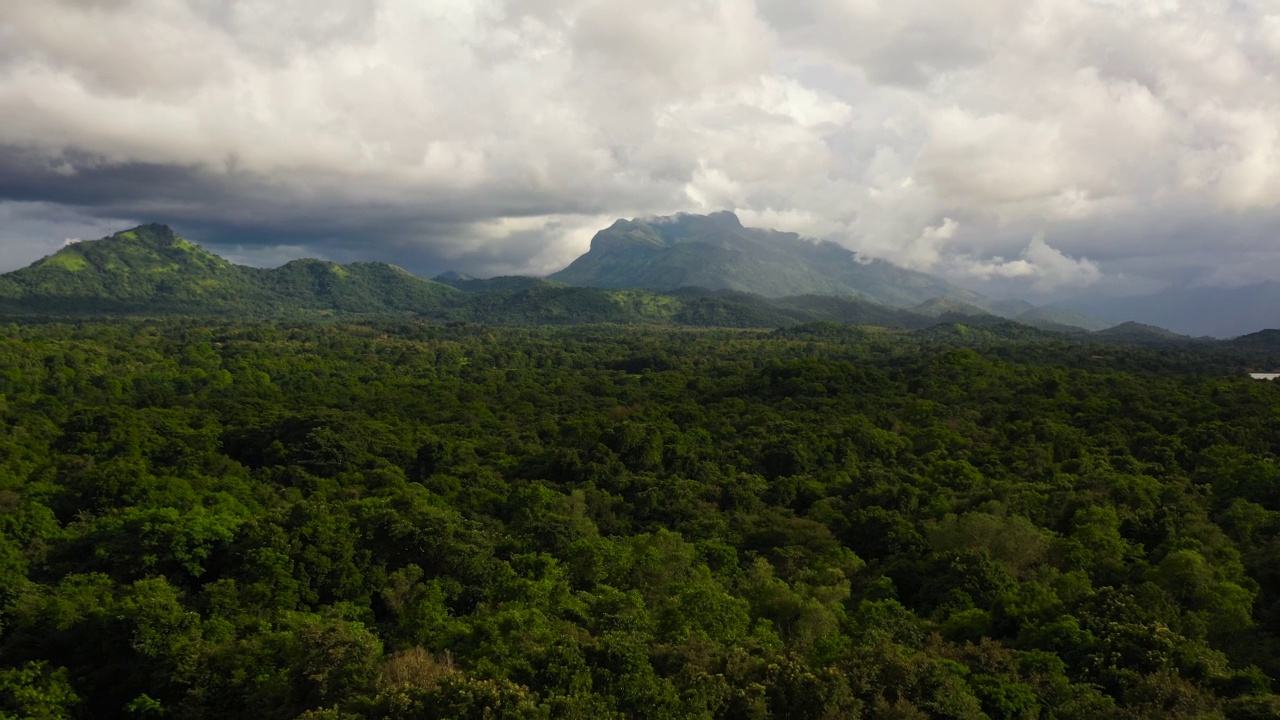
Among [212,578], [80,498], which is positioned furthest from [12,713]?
[80,498]

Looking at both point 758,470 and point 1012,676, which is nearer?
point 1012,676

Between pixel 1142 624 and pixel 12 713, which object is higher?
pixel 1142 624

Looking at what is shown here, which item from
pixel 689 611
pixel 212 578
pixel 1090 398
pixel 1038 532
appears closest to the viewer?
pixel 689 611

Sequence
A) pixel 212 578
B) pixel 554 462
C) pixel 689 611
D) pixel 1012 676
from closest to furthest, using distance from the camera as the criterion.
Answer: pixel 1012 676 < pixel 689 611 < pixel 212 578 < pixel 554 462

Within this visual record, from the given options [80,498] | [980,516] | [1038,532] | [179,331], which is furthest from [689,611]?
[179,331]

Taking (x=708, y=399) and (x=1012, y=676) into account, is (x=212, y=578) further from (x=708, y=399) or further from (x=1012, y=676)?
(x=708, y=399)

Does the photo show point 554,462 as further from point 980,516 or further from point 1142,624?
point 1142,624
